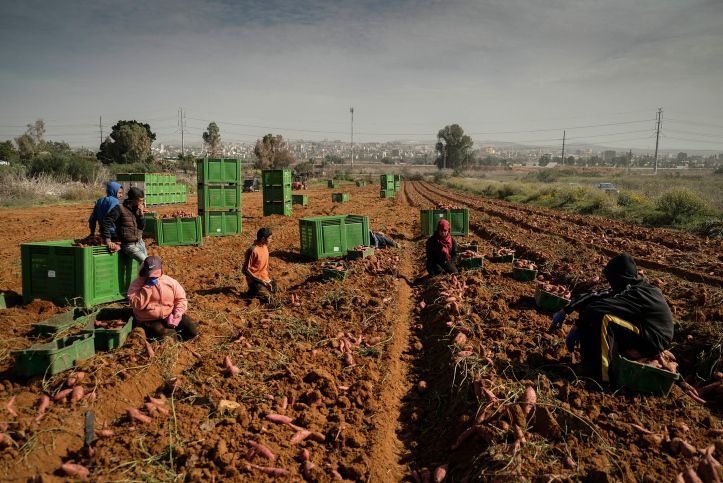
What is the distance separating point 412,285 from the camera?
9852mm

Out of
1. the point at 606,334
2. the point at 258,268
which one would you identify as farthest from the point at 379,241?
the point at 606,334

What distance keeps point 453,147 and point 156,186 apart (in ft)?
278

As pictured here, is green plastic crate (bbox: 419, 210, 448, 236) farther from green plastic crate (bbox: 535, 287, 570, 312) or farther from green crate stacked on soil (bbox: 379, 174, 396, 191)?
green crate stacked on soil (bbox: 379, 174, 396, 191)

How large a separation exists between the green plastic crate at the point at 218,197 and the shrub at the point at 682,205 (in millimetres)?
18795

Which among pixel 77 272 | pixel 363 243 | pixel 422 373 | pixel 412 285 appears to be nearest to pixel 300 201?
pixel 363 243

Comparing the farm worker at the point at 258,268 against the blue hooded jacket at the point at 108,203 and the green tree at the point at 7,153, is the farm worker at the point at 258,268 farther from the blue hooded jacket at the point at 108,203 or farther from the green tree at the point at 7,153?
the green tree at the point at 7,153

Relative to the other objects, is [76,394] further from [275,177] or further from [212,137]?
[212,137]

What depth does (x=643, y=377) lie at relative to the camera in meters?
4.73

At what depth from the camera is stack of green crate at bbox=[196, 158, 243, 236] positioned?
14348mm

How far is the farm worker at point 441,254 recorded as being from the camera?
10.0 m

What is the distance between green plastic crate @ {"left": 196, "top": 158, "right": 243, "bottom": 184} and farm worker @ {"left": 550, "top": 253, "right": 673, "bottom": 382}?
11643 mm

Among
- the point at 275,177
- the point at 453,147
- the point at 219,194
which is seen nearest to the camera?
the point at 219,194

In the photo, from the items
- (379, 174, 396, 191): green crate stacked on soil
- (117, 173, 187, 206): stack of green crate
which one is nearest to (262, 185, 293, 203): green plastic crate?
(117, 173, 187, 206): stack of green crate

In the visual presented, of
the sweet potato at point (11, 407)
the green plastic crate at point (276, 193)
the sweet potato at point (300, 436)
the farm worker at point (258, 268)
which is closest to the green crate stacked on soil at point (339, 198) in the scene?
the green plastic crate at point (276, 193)
